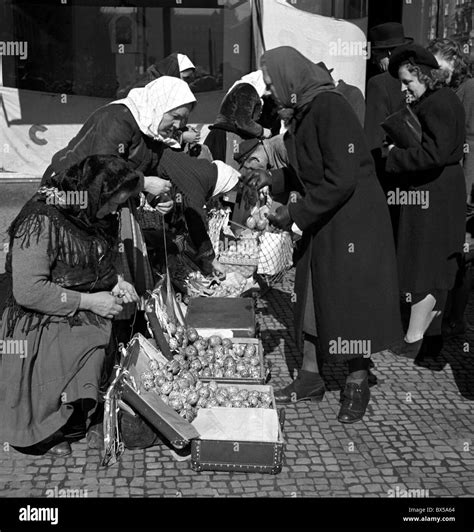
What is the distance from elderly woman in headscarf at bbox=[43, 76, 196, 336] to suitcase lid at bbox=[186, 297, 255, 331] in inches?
23.6

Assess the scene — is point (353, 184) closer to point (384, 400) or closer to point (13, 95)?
point (384, 400)

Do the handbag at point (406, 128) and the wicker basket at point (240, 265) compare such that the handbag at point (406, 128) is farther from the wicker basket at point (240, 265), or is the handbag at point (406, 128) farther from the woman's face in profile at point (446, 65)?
the wicker basket at point (240, 265)

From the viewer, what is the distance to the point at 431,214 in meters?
4.97

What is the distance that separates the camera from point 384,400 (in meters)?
4.60

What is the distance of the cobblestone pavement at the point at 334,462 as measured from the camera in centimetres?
355

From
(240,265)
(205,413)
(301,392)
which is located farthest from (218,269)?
(205,413)

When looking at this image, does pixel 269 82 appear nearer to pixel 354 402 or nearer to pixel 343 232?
pixel 343 232

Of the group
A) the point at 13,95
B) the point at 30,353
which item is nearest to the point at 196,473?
the point at 30,353

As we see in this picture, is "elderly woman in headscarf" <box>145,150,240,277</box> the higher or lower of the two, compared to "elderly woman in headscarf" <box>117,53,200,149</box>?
lower

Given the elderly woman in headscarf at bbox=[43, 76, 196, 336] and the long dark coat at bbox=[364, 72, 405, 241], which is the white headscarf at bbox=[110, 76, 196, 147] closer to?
the elderly woman in headscarf at bbox=[43, 76, 196, 336]

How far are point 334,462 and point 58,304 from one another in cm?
156

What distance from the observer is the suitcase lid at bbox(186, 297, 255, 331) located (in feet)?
16.2

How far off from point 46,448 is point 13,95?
6.23m

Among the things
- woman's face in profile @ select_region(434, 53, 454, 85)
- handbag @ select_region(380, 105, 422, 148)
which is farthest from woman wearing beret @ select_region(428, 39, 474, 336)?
handbag @ select_region(380, 105, 422, 148)
